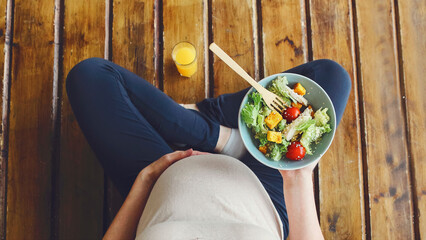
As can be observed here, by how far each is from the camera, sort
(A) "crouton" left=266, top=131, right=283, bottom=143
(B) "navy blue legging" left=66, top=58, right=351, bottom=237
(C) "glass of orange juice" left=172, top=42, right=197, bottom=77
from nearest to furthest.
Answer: (A) "crouton" left=266, top=131, right=283, bottom=143 → (B) "navy blue legging" left=66, top=58, right=351, bottom=237 → (C) "glass of orange juice" left=172, top=42, right=197, bottom=77

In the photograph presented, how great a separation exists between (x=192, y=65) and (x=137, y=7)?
36 centimetres

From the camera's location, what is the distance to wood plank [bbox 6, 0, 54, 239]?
1.15 meters

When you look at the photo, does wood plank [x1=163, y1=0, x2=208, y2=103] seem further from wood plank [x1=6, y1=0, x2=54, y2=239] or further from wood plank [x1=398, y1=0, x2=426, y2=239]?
wood plank [x1=398, y1=0, x2=426, y2=239]

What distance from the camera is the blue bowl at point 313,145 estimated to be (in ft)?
2.58

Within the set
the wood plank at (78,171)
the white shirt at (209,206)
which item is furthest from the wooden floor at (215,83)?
the white shirt at (209,206)

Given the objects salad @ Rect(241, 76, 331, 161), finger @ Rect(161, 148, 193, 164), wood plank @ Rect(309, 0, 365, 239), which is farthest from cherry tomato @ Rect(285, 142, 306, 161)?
wood plank @ Rect(309, 0, 365, 239)

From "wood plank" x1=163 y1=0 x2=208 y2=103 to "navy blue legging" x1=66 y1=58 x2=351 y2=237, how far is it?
206 mm

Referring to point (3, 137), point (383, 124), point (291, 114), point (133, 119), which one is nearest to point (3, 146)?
point (3, 137)

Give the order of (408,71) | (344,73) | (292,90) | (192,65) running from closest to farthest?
(292,90) → (344,73) → (192,65) → (408,71)

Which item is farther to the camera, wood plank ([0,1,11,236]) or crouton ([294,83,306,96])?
wood plank ([0,1,11,236])

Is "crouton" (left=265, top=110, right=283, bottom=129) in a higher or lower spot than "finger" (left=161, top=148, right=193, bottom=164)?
higher

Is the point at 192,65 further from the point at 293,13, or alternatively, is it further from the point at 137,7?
the point at 293,13

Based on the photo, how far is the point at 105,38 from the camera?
3.95 feet

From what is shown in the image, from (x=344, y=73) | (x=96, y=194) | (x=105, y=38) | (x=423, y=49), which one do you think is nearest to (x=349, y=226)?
(x=344, y=73)
